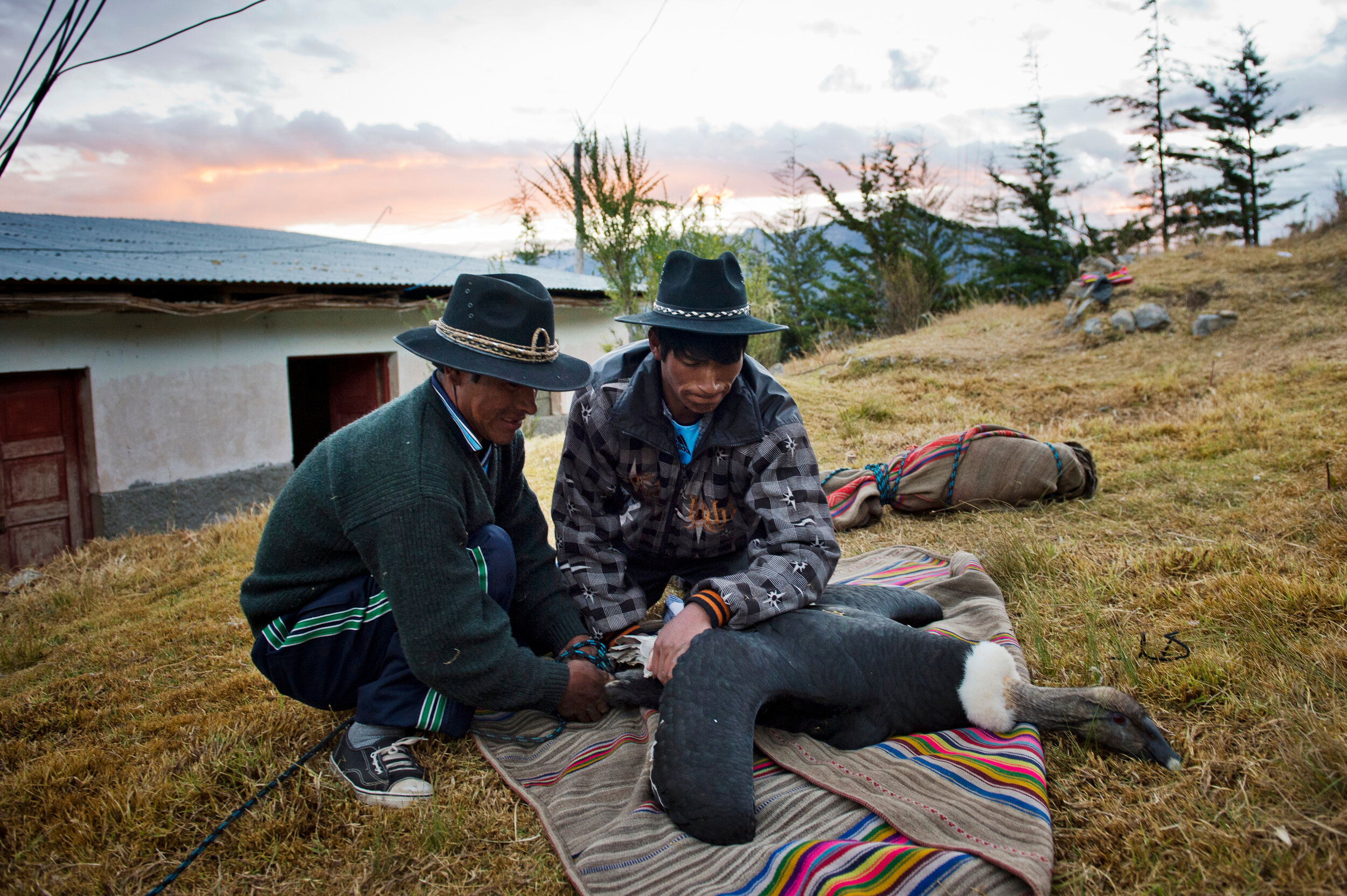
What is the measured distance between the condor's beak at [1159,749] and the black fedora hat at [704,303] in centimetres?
130

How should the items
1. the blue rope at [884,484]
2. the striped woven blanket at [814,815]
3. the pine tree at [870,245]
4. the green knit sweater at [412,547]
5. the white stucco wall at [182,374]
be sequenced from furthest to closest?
1. the pine tree at [870,245]
2. the white stucco wall at [182,374]
3. the blue rope at [884,484]
4. the green knit sweater at [412,547]
5. the striped woven blanket at [814,815]

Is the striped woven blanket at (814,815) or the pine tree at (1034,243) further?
the pine tree at (1034,243)

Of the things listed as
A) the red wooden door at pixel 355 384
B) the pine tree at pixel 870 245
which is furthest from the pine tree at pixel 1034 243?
the red wooden door at pixel 355 384

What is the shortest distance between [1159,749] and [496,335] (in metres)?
1.83

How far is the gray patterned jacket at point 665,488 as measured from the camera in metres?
2.32

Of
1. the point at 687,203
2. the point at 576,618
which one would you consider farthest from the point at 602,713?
the point at 687,203

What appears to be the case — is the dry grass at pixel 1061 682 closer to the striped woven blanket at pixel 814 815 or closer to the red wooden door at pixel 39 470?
the striped woven blanket at pixel 814 815

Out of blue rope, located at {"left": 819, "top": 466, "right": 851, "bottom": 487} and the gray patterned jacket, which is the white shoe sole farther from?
blue rope, located at {"left": 819, "top": 466, "right": 851, "bottom": 487}

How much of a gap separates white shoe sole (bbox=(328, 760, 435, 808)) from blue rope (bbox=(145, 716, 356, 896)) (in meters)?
0.21

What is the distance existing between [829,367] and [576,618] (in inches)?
323

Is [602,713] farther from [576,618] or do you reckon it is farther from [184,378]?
[184,378]

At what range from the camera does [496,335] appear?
197cm

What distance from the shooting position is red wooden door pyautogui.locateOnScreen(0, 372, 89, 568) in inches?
291

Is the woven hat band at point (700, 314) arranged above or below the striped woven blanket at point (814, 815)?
above
